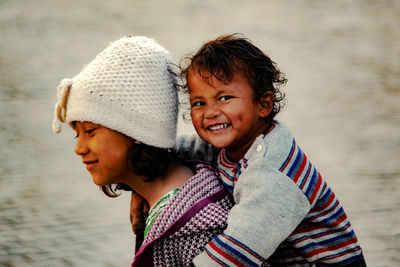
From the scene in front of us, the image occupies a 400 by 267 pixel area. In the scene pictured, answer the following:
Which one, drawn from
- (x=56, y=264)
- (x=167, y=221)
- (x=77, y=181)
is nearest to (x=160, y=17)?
(x=77, y=181)

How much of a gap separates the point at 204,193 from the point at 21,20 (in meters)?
5.29

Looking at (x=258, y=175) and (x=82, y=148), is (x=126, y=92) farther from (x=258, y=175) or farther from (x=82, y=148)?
(x=258, y=175)

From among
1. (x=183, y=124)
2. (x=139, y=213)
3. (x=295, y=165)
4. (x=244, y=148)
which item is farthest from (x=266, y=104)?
(x=183, y=124)

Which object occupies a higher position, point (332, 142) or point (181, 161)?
point (332, 142)

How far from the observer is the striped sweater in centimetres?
139

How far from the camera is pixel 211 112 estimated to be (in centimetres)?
161

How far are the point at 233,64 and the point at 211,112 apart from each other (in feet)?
0.60

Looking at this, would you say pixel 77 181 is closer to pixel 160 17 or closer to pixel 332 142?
pixel 332 142

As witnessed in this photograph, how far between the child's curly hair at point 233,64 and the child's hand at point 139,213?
0.56 m

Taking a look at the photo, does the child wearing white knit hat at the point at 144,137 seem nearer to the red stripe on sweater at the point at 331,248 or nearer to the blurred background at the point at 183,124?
the red stripe on sweater at the point at 331,248

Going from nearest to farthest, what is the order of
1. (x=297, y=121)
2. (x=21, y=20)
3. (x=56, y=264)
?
(x=56, y=264)
(x=297, y=121)
(x=21, y=20)

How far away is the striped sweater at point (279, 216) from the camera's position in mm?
1388

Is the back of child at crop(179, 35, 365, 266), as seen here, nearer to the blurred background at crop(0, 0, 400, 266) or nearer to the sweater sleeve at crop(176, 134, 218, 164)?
the sweater sleeve at crop(176, 134, 218, 164)

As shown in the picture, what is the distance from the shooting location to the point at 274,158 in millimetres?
1476
